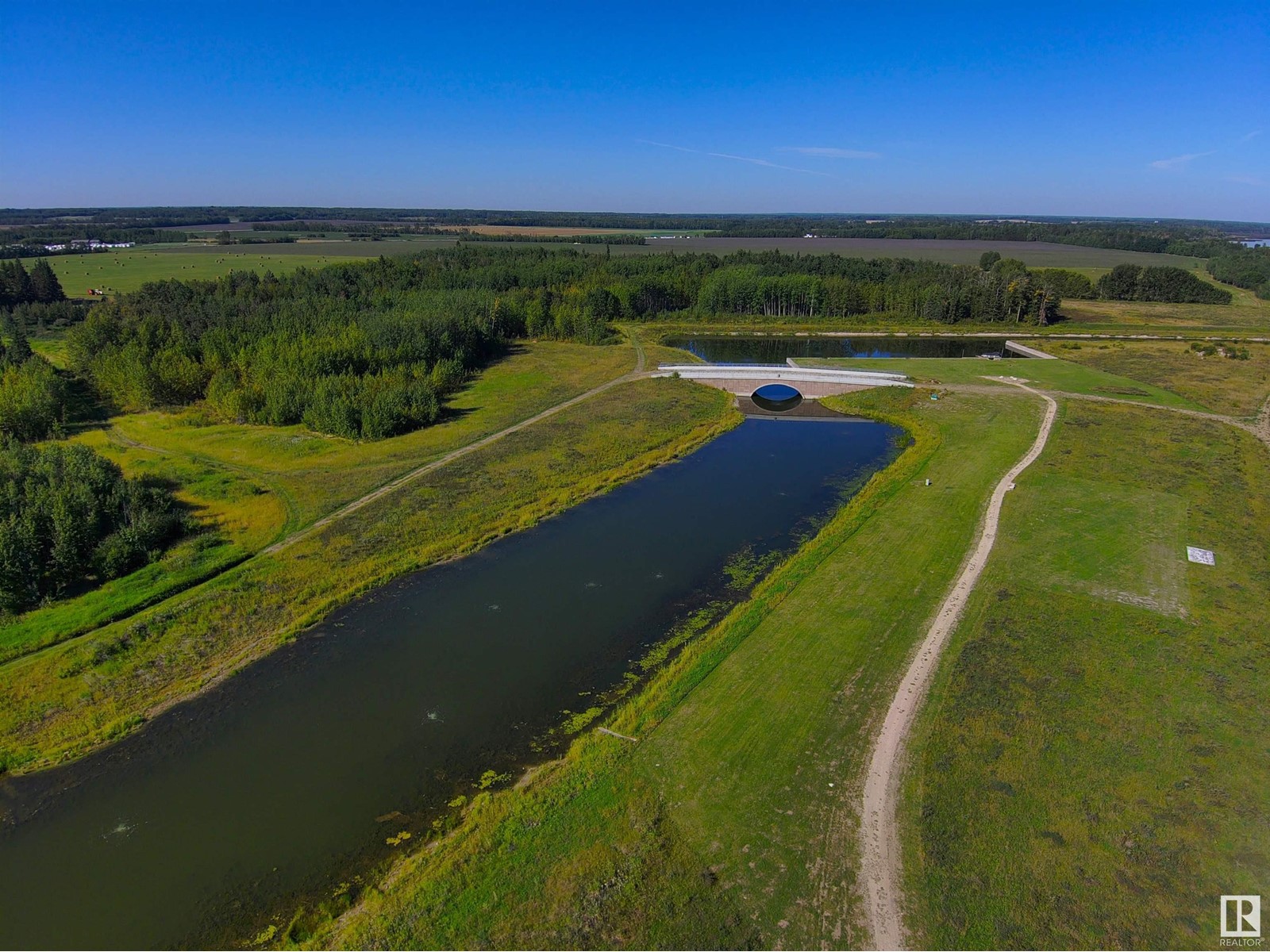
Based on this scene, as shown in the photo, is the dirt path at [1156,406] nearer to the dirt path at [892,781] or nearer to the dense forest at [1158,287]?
the dirt path at [892,781]

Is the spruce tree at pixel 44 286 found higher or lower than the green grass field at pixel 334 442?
higher

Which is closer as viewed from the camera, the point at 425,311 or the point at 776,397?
the point at 776,397

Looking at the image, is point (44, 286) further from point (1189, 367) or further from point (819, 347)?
point (1189, 367)

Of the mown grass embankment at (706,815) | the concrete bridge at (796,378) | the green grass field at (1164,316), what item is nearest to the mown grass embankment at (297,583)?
the mown grass embankment at (706,815)

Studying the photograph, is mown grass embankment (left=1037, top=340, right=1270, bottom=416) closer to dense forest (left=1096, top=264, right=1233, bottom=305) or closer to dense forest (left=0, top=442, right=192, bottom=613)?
dense forest (left=1096, top=264, right=1233, bottom=305)

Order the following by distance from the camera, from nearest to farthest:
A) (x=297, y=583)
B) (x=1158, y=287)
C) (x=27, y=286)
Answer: (x=297, y=583) → (x=27, y=286) → (x=1158, y=287)

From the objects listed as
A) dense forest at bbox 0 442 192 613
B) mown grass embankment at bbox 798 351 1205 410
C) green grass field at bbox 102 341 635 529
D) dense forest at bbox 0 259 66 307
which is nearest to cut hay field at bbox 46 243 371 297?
dense forest at bbox 0 259 66 307

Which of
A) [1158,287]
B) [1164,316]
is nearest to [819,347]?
[1164,316]

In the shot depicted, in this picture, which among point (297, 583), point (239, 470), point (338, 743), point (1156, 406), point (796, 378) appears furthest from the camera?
point (796, 378)
